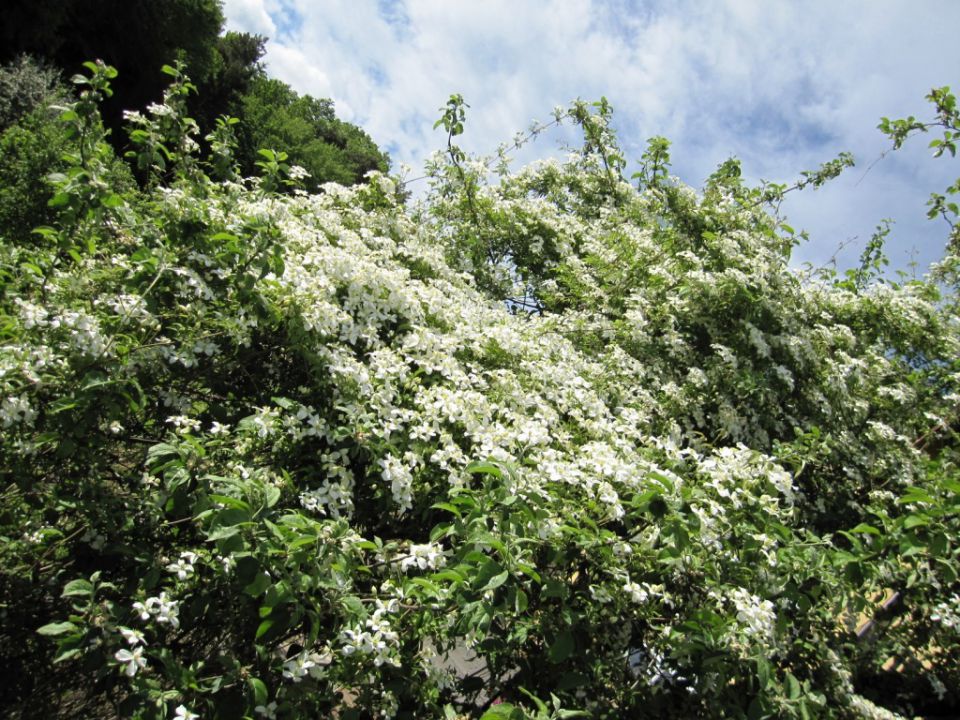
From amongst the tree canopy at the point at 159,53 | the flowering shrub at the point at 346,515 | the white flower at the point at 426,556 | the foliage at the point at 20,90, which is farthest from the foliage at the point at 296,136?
the white flower at the point at 426,556

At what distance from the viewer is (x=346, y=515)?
96.8 inches

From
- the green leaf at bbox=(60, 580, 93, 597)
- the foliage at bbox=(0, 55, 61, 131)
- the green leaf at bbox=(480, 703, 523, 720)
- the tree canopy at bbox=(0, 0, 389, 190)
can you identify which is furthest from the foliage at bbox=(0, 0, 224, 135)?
the green leaf at bbox=(480, 703, 523, 720)

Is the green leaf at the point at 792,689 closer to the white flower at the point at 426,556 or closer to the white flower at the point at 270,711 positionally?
the white flower at the point at 426,556

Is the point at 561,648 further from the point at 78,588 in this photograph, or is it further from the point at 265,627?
the point at 78,588

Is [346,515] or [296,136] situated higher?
[296,136]

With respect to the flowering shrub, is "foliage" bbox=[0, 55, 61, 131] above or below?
above

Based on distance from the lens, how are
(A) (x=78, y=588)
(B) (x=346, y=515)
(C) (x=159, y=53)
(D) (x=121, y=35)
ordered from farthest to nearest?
(C) (x=159, y=53) → (D) (x=121, y=35) → (B) (x=346, y=515) → (A) (x=78, y=588)

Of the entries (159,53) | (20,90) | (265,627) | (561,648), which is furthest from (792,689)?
(159,53)

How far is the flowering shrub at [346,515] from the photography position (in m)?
1.84

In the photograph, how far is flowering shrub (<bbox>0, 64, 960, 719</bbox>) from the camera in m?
1.84

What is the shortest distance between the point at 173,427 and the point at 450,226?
4.08 m

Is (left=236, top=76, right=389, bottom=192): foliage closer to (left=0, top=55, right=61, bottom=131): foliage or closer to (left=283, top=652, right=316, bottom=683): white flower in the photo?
(left=0, top=55, right=61, bottom=131): foliage

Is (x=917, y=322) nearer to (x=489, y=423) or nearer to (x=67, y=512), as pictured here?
(x=489, y=423)

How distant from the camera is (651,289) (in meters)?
4.79
